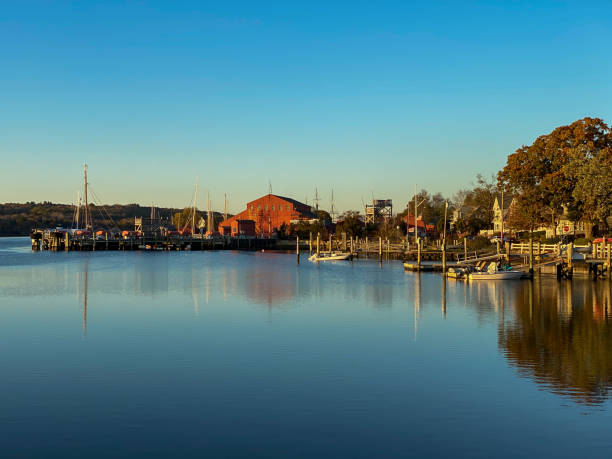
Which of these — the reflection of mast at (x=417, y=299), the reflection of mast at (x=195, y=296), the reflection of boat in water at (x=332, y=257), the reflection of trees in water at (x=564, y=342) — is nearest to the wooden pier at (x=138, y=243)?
the reflection of boat in water at (x=332, y=257)

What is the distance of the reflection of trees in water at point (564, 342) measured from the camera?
787 inches

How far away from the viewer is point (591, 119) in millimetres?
74688

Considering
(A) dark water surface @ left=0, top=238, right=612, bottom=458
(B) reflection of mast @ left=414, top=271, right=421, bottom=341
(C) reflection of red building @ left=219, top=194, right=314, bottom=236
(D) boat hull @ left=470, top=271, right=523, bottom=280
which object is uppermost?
(C) reflection of red building @ left=219, top=194, right=314, bottom=236

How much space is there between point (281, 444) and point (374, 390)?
5.34 meters

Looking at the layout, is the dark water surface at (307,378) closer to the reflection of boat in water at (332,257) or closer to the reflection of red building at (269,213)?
the reflection of boat in water at (332,257)

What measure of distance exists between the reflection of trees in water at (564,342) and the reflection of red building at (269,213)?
405ft

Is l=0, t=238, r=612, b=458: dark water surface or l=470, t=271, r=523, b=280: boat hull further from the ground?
l=470, t=271, r=523, b=280: boat hull

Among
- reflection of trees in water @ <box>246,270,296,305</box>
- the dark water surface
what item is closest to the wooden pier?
reflection of trees in water @ <box>246,270,296,305</box>

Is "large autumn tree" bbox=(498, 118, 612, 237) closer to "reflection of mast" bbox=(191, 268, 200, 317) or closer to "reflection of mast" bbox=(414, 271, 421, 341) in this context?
"reflection of mast" bbox=(414, 271, 421, 341)

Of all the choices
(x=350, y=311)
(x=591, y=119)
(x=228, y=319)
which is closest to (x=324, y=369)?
(x=228, y=319)

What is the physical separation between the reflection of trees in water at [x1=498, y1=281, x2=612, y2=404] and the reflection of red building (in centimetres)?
12340

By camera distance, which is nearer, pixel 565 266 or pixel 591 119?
pixel 565 266

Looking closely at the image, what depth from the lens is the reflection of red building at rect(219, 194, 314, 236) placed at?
16725 centimetres

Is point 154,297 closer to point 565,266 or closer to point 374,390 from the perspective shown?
point 374,390
